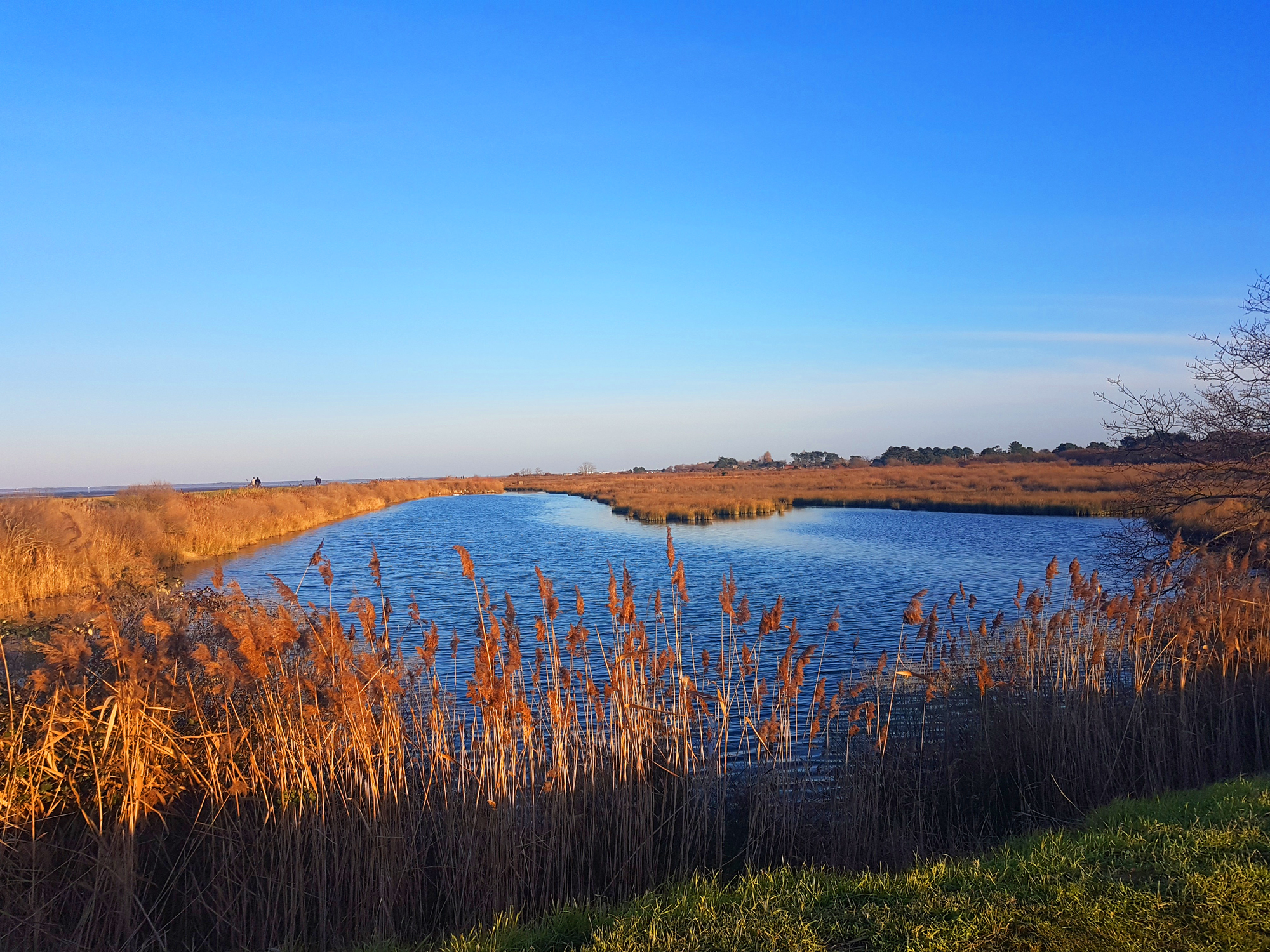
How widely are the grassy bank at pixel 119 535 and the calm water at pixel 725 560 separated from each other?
148cm

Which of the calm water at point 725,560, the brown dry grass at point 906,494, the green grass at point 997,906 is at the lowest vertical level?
the calm water at point 725,560

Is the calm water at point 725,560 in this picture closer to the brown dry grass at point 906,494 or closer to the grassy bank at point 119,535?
the grassy bank at point 119,535

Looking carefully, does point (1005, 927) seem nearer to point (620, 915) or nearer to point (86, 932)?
point (620, 915)

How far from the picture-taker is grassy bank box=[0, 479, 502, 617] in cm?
1781

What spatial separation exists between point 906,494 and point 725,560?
3382cm

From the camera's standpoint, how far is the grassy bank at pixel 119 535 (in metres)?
17.8

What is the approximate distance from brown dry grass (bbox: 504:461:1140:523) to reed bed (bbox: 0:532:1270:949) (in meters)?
32.0

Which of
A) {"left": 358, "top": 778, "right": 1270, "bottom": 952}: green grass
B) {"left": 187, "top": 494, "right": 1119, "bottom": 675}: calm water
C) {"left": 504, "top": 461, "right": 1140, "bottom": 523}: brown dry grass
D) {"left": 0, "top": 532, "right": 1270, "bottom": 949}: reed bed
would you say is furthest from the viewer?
{"left": 504, "top": 461, "right": 1140, "bottom": 523}: brown dry grass

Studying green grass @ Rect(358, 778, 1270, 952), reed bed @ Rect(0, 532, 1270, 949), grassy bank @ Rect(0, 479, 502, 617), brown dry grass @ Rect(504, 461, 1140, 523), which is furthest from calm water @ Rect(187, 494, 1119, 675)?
green grass @ Rect(358, 778, 1270, 952)

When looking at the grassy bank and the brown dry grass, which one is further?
the brown dry grass

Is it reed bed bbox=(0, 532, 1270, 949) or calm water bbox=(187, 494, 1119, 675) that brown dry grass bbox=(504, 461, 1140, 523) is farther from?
reed bed bbox=(0, 532, 1270, 949)

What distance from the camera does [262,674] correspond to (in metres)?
5.34

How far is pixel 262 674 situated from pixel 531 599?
12473mm

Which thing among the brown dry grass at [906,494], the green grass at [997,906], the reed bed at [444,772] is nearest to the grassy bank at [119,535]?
the reed bed at [444,772]
